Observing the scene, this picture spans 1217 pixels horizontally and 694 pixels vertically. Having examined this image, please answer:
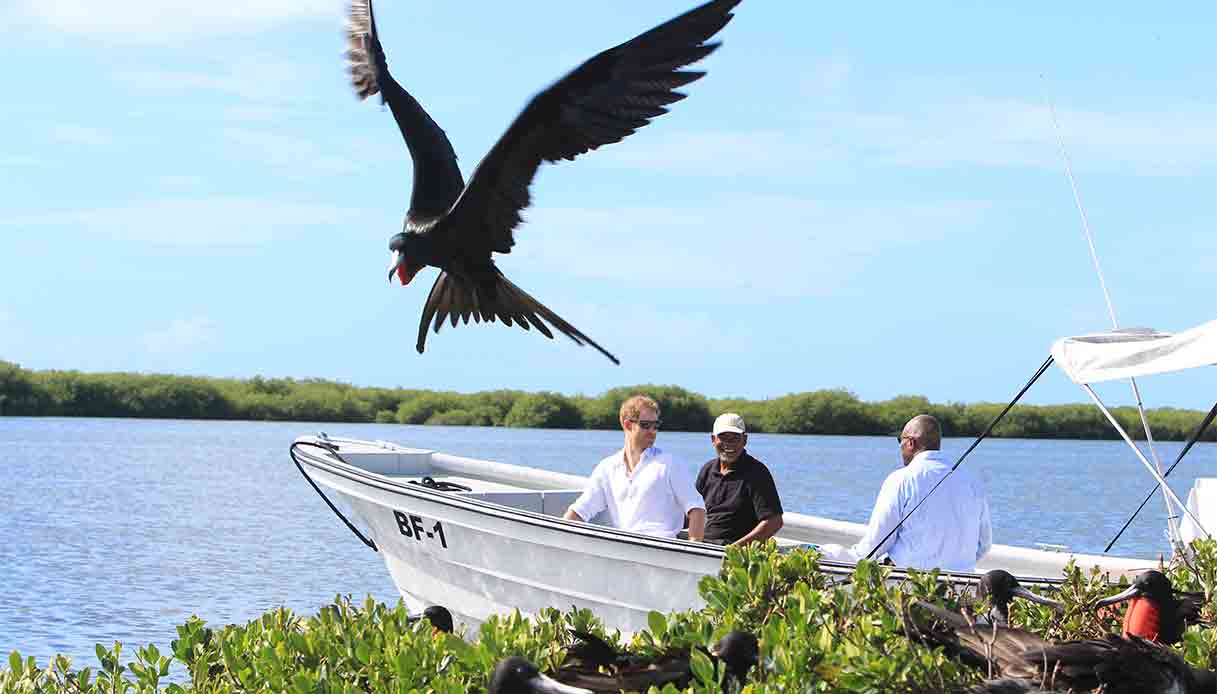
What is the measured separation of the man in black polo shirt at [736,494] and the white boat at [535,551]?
268 millimetres

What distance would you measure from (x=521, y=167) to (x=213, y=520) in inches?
657

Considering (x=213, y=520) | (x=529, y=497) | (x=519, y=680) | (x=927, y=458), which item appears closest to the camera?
(x=519, y=680)

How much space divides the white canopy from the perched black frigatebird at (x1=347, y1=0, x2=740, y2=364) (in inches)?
103

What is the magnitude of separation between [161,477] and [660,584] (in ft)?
85.4

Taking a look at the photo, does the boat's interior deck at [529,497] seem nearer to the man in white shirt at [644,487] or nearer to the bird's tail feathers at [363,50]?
the man in white shirt at [644,487]

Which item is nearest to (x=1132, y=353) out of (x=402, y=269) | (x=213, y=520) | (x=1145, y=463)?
(x=1145, y=463)

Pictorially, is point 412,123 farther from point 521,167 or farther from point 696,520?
point 696,520

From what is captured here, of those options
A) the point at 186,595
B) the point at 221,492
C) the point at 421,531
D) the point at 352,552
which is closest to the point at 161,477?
Answer: the point at 221,492

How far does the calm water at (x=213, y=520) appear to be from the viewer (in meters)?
14.0

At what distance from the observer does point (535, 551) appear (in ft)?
27.3

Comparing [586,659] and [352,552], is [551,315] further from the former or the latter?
[352,552]

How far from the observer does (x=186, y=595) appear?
586 inches

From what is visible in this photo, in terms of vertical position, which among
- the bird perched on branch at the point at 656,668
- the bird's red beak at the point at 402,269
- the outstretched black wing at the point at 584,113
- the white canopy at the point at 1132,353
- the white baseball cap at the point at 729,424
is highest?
the outstretched black wing at the point at 584,113

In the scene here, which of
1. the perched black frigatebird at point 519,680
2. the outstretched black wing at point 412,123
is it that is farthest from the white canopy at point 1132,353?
the perched black frigatebird at point 519,680
